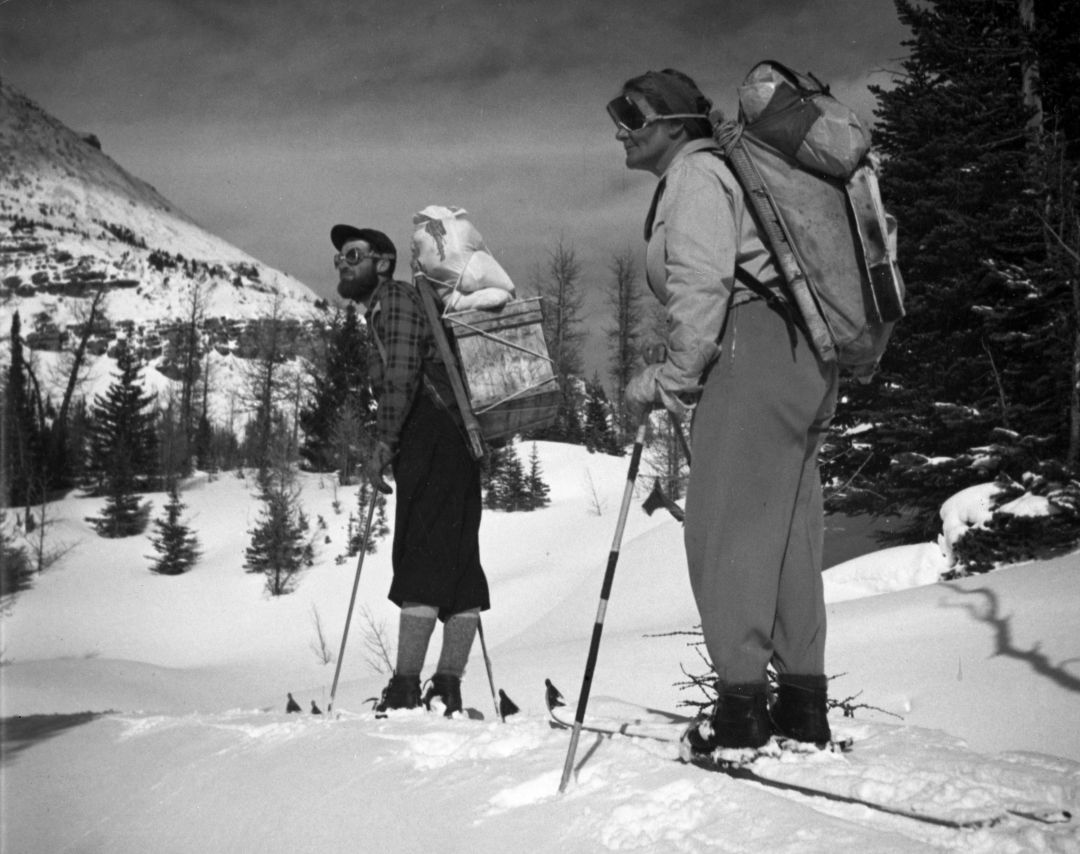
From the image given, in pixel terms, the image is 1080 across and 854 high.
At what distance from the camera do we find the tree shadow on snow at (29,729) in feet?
11.9

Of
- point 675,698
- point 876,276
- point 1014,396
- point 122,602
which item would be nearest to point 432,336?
point 876,276

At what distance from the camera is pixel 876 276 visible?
220cm

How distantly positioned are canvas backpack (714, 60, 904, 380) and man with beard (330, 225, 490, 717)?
5.70 feet

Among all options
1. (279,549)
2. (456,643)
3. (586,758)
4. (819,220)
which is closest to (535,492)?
(279,549)

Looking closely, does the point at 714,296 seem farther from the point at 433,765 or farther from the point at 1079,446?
the point at 1079,446

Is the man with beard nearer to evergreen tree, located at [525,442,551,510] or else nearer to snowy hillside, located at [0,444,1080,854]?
snowy hillside, located at [0,444,1080,854]

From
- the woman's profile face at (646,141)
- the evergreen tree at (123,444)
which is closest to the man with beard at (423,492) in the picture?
the woman's profile face at (646,141)

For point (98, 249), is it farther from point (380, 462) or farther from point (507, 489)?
point (380, 462)

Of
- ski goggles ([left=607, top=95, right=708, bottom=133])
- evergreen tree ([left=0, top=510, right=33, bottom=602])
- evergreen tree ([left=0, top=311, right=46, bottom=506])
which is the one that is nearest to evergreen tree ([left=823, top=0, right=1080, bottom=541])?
ski goggles ([left=607, top=95, right=708, bottom=133])

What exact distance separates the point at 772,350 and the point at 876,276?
13.0 inches

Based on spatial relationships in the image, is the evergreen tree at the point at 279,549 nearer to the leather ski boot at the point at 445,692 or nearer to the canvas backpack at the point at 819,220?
the leather ski boot at the point at 445,692

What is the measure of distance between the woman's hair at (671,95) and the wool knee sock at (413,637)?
212cm

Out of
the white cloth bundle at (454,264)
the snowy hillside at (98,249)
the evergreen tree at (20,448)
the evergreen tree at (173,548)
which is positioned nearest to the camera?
the white cloth bundle at (454,264)

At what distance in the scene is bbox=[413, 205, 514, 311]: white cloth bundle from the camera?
11.8 feet
